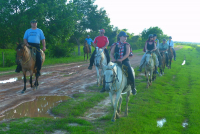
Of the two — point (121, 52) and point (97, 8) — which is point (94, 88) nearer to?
point (121, 52)

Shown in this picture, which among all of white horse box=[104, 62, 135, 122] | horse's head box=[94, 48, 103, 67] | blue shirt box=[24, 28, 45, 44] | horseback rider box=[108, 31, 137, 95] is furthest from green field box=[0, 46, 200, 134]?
blue shirt box=[24, 28, 45, 44]

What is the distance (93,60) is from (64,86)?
2.12 m

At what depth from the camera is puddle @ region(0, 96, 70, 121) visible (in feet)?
20.9

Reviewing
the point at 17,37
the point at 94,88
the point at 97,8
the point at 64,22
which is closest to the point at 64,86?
the point at 94,88

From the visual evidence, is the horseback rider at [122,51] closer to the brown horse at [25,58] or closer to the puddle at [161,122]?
the puddle at [161,122]

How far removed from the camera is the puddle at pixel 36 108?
637cm

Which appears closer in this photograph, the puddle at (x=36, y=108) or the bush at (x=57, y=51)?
the puddle at (x=36, y=108)

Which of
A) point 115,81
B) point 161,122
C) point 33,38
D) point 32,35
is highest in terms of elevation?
point 32,35

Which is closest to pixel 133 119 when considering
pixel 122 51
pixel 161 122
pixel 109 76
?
pixel 161 122

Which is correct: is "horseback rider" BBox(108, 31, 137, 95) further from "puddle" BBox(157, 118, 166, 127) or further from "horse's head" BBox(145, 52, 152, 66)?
"horse's head" BBox(145, 52, 152, 66)

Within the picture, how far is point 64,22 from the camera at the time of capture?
24219 millimetres

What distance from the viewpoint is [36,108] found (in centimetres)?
711

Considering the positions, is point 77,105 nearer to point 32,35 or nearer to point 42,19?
point 32,35

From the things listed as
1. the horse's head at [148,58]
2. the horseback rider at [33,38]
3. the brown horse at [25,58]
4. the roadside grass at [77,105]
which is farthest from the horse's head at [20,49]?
the horse's head at [148,58]
